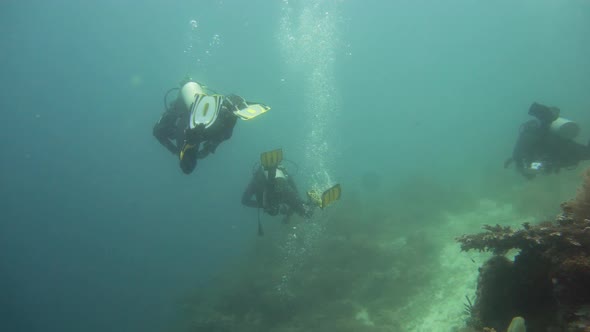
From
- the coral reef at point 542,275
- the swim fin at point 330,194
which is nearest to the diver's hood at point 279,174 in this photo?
the swim fin at point 330,194

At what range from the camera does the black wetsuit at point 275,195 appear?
8.42 metres

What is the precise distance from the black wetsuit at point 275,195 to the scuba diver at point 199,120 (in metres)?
2.72

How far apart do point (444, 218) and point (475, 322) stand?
15.1 metres

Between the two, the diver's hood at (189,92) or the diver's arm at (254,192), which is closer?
the diver's hood at (189,92)

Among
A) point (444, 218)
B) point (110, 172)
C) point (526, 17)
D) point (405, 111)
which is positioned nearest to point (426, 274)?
point (444, 218)

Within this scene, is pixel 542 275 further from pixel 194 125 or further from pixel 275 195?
pixel 275 195

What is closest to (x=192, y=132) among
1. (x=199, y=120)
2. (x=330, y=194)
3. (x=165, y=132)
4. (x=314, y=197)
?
(x=199, y=120)

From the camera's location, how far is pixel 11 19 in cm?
5134

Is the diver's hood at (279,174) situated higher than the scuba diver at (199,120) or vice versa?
the diver's hood at (279,174)

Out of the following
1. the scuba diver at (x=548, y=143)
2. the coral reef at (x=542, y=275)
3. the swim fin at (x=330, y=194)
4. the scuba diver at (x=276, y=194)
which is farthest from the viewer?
the scuba diver at (x=276, y=194)

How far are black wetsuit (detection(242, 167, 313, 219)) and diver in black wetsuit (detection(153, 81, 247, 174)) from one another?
269cm

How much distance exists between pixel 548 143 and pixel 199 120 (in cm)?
749

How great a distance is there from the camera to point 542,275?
395cm

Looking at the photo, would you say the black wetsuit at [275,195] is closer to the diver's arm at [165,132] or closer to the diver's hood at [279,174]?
the diver's hood at [279,174]
